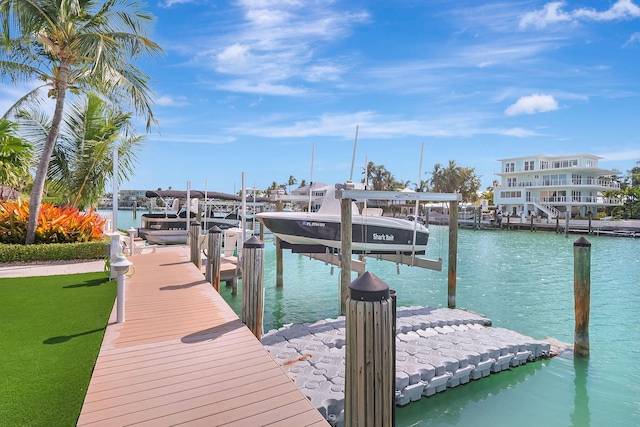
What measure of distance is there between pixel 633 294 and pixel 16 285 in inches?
755

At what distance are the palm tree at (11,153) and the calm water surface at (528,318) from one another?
10.9 m

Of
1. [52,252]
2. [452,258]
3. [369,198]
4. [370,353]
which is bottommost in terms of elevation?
[52,252]

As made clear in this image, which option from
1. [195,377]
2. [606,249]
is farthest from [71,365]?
[606,249]

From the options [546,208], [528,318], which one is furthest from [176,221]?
[546,208]

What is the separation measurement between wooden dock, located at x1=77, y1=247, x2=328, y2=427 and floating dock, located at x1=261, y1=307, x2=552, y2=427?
973 millimetres

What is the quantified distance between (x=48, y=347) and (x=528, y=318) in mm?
11296

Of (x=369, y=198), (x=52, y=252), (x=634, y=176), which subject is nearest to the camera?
(x=369, y=198)

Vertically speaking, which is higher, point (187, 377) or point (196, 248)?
point (196, 248)

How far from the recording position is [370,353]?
2.93 meters

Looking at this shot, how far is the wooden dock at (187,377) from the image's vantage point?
11.1ft

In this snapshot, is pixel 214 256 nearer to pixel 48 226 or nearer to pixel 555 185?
pixel 48 226

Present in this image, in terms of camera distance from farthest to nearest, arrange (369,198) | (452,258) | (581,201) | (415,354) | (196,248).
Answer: (581,201) → (196,248) → (452,258) → (369,198) → (415,354)

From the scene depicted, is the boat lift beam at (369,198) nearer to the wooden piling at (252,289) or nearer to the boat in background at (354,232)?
the boat in background at (354,232)

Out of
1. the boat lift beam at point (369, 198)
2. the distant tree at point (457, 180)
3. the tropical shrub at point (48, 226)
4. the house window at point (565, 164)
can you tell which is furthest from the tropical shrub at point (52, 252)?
the distant tree at point (457, 180)
